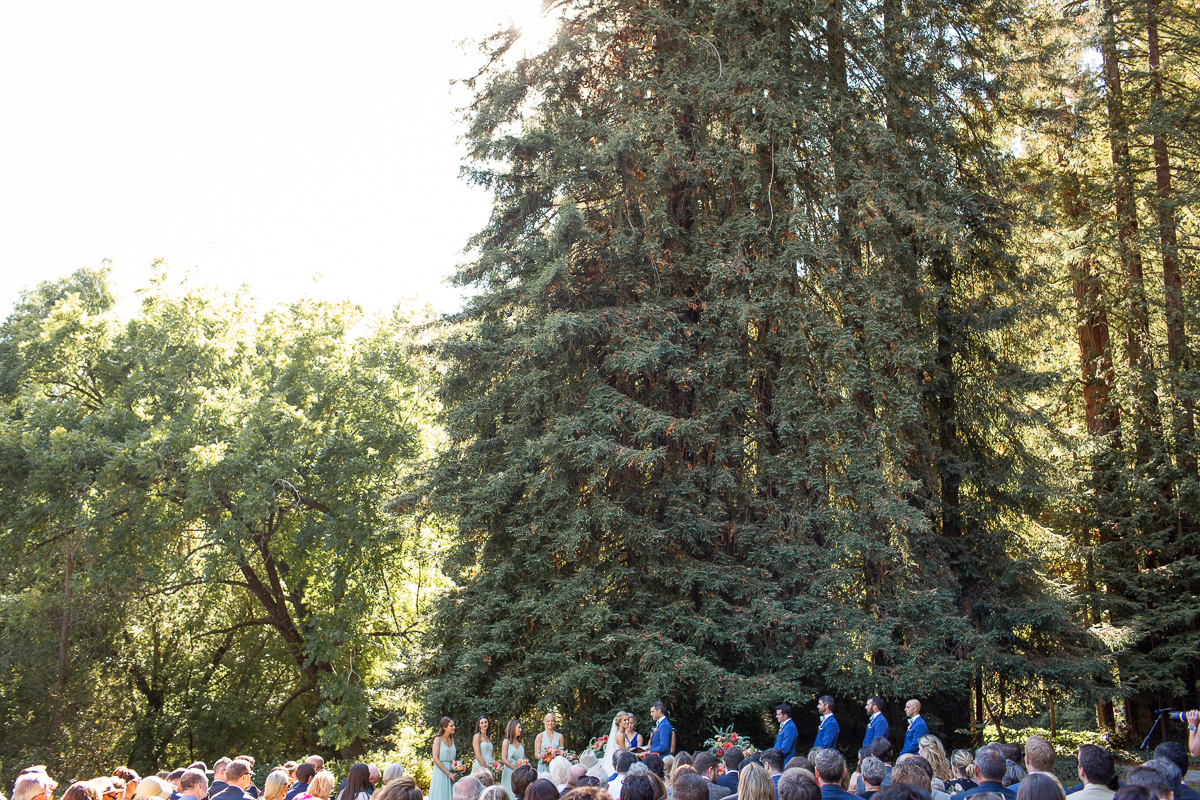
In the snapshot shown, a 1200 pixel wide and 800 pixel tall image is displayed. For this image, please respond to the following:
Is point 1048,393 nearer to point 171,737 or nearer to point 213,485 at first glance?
point 213,485

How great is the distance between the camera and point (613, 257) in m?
15.2

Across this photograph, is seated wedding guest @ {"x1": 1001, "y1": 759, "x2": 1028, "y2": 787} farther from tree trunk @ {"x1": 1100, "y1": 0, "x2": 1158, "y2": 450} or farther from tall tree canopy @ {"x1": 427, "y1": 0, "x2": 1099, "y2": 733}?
tree trunk @ {"x1": 1100, "y1": 0, "x2": 1158, "y2": 450}

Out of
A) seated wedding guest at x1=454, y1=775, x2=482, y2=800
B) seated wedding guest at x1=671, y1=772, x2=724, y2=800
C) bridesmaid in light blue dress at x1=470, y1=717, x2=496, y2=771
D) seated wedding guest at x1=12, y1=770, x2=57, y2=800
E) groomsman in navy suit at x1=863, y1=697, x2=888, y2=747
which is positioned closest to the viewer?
seated wedding guest at x1=671, y1=772, x2=724, y2=800

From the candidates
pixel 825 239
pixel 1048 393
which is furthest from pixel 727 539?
pixel 1048 393

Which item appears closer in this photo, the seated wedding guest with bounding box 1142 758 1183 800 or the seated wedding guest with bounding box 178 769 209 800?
the seated wedding guest with bounding box 1142 758 1183 800

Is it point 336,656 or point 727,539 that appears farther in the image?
point 336,656

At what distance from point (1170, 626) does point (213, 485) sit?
62.1ft

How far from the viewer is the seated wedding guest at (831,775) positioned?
470 centimetres

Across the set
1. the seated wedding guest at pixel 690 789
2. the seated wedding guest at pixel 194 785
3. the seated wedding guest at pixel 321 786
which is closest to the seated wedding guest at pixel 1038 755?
the seated wedding guest at pixel 690 789

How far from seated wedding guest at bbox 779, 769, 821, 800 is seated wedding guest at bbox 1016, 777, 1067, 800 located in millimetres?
1025

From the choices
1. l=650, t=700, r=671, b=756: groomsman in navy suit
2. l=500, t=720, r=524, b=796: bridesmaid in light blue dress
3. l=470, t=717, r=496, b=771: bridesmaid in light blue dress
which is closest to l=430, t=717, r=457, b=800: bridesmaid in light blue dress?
l=470, t=717, r=496, b=771: bridesmaid in light blue dress

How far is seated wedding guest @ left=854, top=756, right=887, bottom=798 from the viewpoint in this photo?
5934mm

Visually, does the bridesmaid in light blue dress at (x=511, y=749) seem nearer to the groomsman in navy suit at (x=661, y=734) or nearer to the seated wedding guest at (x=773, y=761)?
the groomsman in navy suit at (x=661, y=734)

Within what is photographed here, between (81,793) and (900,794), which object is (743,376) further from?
(81,793)
